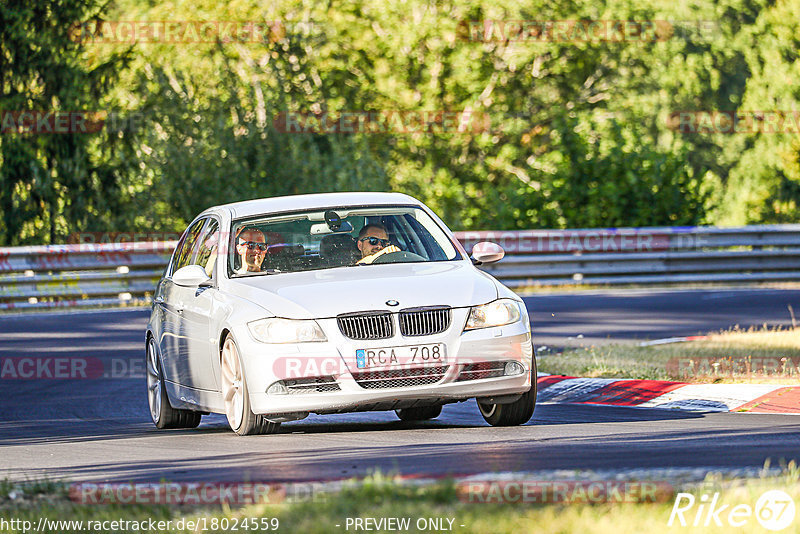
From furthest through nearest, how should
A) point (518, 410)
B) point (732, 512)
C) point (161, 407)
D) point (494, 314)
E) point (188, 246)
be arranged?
point (188, 246) → point (161, 407) → point (518, 410) → point (494, 314) → point (732, 512)

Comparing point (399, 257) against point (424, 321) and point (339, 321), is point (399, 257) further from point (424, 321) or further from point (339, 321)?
point (339, 321)

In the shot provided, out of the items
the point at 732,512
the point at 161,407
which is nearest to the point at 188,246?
the point at 161,407

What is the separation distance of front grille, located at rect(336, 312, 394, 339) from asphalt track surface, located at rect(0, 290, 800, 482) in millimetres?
629

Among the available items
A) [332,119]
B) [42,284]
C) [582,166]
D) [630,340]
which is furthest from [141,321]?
[332,119]

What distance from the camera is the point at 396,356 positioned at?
9.12m

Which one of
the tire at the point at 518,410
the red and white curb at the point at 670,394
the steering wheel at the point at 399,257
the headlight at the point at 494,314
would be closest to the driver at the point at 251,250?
the steering wheel at the point at 399,257

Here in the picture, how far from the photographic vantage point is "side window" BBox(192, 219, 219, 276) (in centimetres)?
1072

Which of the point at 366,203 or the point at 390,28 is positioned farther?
the point at 390,28

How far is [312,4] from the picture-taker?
134ft

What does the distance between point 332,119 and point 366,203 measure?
26.0 metres

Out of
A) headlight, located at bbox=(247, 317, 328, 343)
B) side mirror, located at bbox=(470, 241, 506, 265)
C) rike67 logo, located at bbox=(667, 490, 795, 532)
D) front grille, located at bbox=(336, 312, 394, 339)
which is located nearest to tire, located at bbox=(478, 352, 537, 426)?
side mirror, located at bbox=(470, 241, 506, 265)

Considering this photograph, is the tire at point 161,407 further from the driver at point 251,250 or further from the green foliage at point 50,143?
the green foliage at point 50,143

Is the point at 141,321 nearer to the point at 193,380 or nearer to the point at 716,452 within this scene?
the point at 193,380

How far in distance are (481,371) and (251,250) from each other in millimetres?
1969
